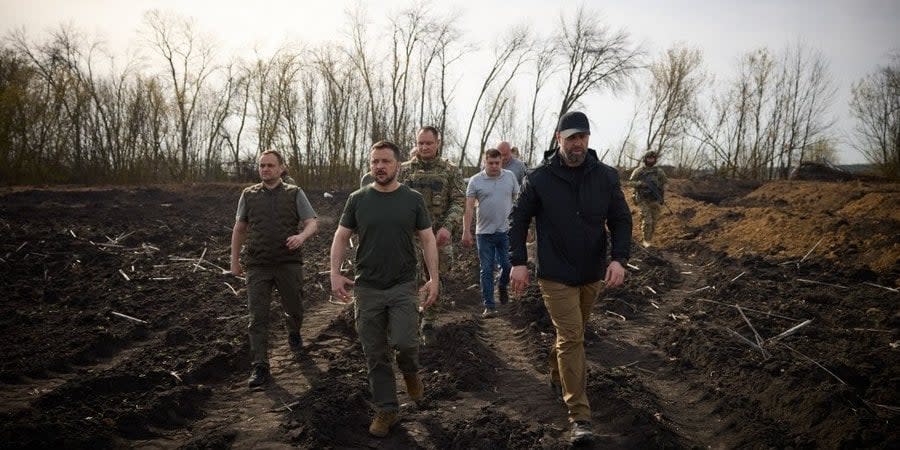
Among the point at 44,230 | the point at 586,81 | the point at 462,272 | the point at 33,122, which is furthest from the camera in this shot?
the point at 586,81

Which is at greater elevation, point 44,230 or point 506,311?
point 44,230

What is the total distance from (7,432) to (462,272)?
7.50 meters

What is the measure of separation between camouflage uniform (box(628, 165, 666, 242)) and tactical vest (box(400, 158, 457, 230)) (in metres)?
7.28

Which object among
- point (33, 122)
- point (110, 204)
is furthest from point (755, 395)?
point (33, 122)

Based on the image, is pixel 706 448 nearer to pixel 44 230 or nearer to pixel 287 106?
pixel 44 230

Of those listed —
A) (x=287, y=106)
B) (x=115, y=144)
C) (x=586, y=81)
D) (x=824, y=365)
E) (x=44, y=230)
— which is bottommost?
(x=824, y=365)

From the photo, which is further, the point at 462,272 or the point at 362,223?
the point at 462,272

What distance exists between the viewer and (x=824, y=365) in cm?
475

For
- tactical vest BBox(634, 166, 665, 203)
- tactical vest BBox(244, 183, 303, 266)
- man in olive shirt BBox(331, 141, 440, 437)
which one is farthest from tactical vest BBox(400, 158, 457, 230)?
tactical vest BBox(634, 166, 665, 203)

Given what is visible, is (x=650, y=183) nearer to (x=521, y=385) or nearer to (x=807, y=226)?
(x=807, y=226)

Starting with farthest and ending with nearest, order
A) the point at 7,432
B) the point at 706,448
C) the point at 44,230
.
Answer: the point at 44,230
the point at 706,448
the point at 7,432

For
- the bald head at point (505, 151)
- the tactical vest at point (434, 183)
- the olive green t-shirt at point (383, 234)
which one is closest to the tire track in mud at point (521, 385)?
the olive green t-shirt at point (383, 234)

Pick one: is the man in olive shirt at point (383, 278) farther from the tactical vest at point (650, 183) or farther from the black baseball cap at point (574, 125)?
the tactical vest at point (650, 183)

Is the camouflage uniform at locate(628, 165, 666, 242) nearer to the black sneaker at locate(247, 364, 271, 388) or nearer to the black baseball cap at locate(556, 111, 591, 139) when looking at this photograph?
the black baseball cap at locate(556, 111, 591, 139)
